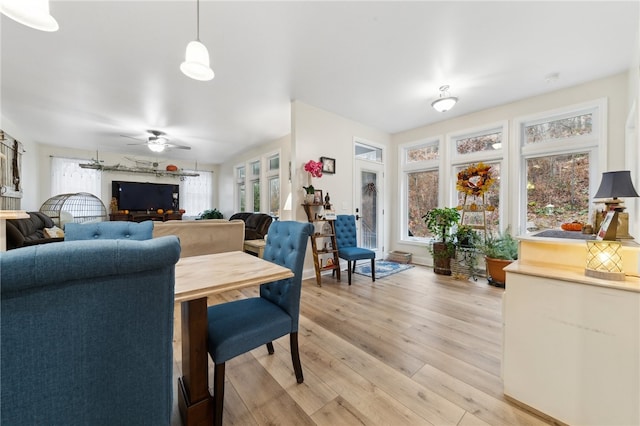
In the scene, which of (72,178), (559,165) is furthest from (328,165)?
(72,178)

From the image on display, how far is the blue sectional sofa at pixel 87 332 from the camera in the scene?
519 mm

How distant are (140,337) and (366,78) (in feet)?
11.2

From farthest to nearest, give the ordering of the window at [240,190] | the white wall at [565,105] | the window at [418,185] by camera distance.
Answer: the window at [240,190] < the window at [418,185] < the white wall at [565,105]

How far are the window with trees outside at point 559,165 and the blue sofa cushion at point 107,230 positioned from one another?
4887 millimetres

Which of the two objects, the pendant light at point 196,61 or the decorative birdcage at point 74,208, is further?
the decorative birdcage at point 74,208

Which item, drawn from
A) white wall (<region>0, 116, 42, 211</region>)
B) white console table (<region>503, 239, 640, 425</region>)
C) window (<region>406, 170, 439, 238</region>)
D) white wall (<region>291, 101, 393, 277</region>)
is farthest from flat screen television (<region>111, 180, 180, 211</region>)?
white console table (<region>503, 239, 640, 425</region>)

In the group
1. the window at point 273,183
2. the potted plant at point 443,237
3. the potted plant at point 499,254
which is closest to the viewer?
the potted plant at point 499,254

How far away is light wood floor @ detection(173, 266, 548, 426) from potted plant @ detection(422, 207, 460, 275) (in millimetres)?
1164

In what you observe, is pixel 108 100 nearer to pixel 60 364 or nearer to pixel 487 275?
pixel 60 364

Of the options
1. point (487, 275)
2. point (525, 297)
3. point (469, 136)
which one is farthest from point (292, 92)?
point (487, 275)

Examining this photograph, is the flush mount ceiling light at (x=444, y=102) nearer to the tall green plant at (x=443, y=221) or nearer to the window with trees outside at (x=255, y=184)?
the tall green plant at (x=443, y=221)

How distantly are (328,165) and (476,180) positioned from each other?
2.28m

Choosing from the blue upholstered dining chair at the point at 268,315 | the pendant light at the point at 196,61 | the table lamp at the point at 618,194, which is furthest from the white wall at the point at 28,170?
the table lamp at the point at 618,194

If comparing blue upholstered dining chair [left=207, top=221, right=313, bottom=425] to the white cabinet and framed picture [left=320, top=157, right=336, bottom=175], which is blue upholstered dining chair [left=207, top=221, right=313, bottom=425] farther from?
framed picture [left=320, top=157, right=336, bottom=175]
